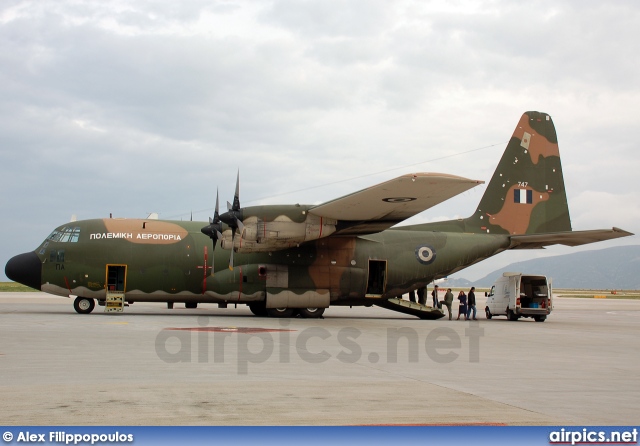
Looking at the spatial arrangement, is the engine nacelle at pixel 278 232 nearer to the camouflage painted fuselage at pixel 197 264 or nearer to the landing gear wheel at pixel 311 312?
the camouflage painted fuselage at pixel 197 264

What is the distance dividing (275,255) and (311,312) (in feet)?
9.22

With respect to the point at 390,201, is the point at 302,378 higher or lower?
lower

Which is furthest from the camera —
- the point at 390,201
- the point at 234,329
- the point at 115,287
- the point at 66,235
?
the point at 66,235

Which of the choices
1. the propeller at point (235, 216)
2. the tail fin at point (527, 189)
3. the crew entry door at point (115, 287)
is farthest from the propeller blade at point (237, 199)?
the tail fin at point (527, 189)

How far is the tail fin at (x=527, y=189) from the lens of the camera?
95.7ft

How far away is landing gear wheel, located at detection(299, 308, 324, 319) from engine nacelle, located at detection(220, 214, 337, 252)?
3344 mm

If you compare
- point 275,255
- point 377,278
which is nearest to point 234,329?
point 275,255

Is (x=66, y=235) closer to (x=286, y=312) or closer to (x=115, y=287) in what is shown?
(x=115, y=287)

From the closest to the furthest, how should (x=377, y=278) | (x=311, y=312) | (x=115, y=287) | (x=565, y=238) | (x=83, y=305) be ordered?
(x=115, y=287), (x=83, y=305), (x=311, y=312), (x=377, y=278), (x=565, y=238)

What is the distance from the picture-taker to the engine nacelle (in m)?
23.4

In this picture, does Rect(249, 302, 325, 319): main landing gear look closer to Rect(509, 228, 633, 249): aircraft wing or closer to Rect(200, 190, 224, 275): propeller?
Rect(200, 190, 224, 275): propeller

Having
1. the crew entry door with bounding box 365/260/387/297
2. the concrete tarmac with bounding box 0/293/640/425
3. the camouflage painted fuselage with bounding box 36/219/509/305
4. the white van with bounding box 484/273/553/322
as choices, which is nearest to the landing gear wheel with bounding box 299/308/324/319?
the camouflage painted fuselage with bounding box 36/219/509/305

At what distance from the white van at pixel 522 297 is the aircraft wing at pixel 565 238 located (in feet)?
4.96

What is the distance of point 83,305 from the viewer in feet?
82.5
